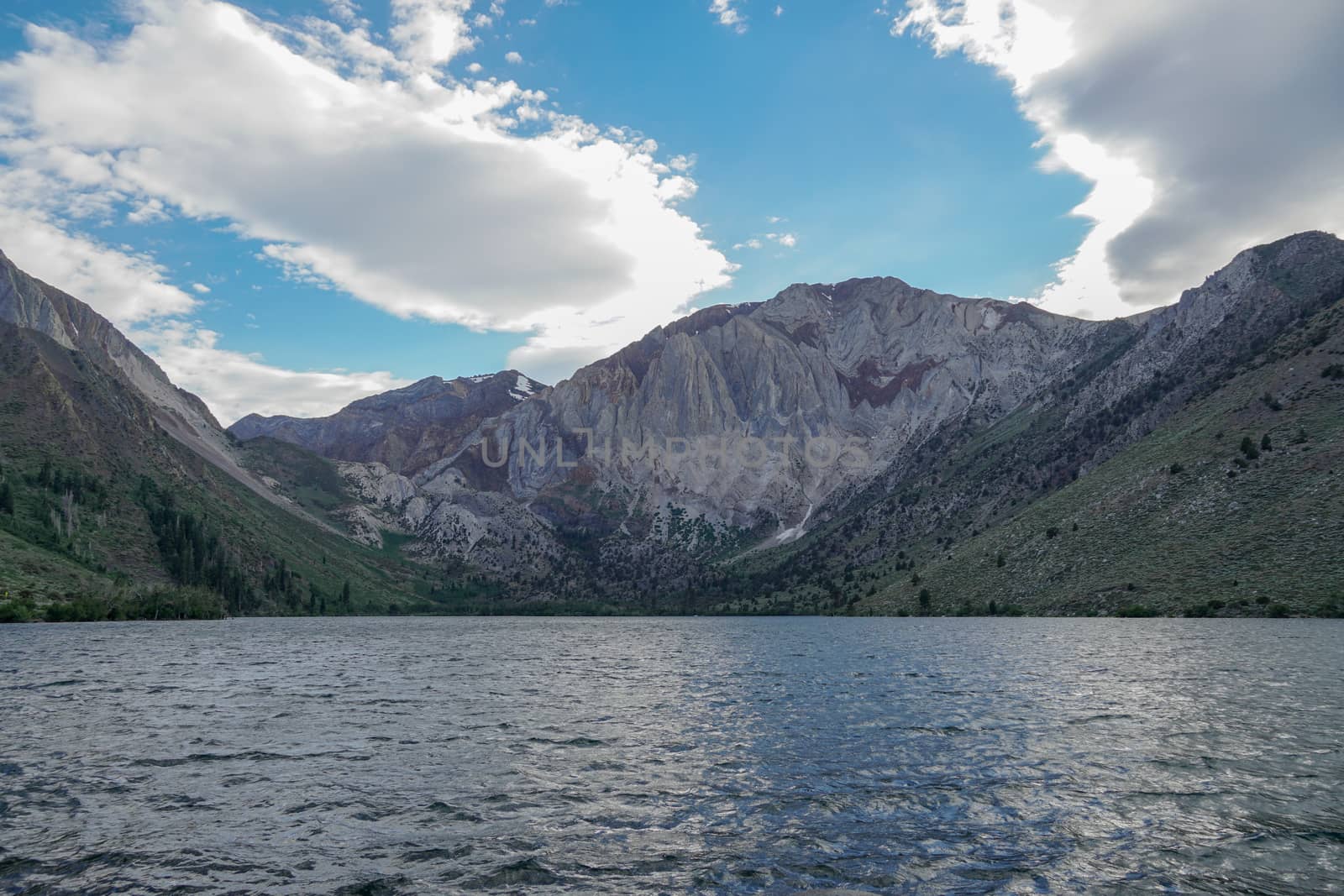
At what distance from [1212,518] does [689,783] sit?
478 ft

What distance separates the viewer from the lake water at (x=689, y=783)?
20.9 metres

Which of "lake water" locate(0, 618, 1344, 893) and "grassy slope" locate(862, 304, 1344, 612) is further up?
"grassy slope" locate(862, 304, 1344, 612)

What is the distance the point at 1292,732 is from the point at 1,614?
628ft

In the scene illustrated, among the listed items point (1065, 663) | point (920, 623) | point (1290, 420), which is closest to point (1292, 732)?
point (1065, 663)

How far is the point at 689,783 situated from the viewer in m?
31.2

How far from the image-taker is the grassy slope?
123 metres

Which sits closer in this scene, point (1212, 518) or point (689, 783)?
point (689, 783)

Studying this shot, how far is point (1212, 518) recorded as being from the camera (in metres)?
141

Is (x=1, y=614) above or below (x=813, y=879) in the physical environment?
below

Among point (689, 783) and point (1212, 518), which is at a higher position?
point (1212, 518)

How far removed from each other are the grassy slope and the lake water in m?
67.3

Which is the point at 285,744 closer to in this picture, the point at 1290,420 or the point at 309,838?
the point at 309,838

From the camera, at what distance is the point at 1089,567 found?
524ft

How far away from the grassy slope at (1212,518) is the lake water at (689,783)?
221ft
